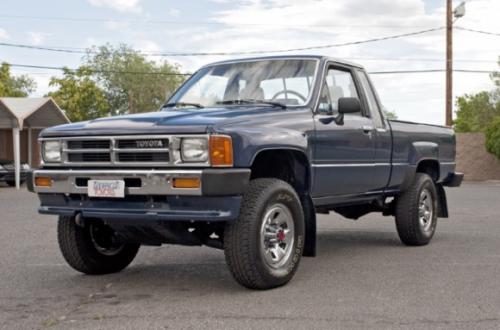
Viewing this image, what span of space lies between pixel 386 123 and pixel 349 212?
137 centimetres

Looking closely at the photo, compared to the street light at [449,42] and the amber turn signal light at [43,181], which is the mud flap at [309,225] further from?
the street light at [449,42]

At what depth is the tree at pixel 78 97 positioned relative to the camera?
62000mm

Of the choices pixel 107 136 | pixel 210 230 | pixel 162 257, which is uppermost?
pixel 107 136

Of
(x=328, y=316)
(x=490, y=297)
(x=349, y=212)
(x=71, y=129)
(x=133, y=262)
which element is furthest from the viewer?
(x=349, y=212)

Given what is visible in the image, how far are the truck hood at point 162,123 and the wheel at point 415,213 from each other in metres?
2.82

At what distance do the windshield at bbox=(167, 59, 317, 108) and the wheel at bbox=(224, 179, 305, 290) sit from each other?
114cm

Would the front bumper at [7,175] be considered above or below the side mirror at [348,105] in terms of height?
below

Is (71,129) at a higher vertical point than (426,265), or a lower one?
higher

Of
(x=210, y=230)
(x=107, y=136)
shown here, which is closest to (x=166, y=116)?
(x=107, y=136)

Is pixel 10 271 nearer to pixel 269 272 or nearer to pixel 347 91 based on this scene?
pixel 269 272

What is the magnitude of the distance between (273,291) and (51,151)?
85.5 inches

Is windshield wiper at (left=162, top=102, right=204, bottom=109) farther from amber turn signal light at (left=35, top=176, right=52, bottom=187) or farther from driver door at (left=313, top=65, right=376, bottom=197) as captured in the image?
amber turn signal light at (left=35, top=176, right=52, bottom=187)

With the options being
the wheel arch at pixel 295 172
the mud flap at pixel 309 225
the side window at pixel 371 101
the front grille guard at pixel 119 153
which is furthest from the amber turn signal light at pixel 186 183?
the side window at pixel 371 101

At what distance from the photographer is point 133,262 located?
7.61 m
